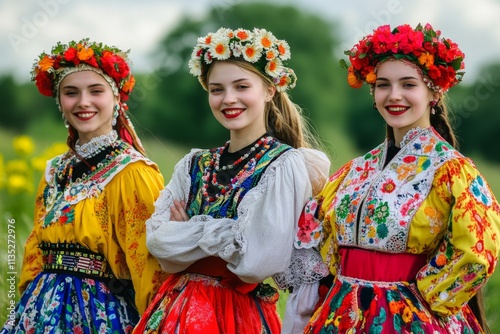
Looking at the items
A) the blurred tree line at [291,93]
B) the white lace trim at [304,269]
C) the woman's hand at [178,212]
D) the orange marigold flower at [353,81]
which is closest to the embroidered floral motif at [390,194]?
the white lace trim at [304,269]

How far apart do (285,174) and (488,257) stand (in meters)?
0.93

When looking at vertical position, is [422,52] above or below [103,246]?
above

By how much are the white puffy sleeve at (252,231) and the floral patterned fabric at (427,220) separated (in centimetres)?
16

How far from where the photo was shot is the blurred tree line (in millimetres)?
25516

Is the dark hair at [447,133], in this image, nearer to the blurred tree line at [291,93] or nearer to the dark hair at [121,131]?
the dark hair at [121,131]

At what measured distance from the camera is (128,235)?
4332 millimetres

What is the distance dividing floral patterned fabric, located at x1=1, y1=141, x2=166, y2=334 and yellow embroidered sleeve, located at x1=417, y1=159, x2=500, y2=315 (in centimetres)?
140

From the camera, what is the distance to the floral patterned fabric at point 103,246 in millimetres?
4316

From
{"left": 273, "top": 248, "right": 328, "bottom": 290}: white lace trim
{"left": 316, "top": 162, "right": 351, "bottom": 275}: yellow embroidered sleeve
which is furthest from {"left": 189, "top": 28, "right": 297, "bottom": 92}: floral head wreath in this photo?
{"left": 273, "top": 248, "right": 328, "bottom": 290}: white lace trim

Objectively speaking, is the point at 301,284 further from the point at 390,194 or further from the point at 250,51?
the point at 250,51

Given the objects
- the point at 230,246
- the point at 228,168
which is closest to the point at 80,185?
the point at 228,168

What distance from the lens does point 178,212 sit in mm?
4070

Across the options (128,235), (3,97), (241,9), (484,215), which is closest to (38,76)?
(128,235)

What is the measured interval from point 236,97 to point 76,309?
126 centimetres
